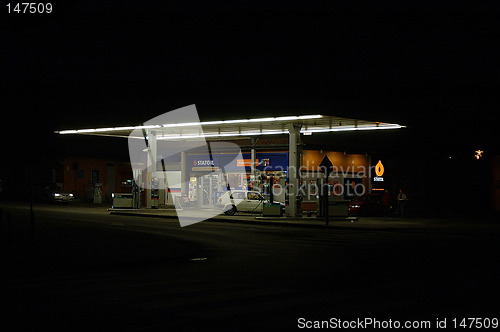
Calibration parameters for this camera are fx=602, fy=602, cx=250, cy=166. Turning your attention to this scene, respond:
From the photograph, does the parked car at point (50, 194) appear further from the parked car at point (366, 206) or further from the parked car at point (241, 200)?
the parked car at point (366, 206)

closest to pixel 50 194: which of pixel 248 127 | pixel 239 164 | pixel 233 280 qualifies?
pixel 239 164

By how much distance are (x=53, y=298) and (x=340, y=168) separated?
3652cm

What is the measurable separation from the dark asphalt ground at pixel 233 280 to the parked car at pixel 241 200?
13997 millimetres

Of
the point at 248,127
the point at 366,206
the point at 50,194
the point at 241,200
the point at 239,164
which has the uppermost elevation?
the point at 248,127

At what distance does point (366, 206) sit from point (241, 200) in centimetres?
807

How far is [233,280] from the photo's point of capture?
494 inches

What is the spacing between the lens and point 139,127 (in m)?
39.8

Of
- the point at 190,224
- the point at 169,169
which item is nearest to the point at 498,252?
the point at 190,224

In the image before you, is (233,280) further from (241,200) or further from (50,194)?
(50,194)

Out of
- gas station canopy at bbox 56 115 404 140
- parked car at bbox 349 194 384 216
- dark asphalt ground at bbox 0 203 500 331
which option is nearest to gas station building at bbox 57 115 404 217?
gas station canopy at bbox 56 115 404 140

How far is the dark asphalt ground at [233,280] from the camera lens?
8734 millimetres

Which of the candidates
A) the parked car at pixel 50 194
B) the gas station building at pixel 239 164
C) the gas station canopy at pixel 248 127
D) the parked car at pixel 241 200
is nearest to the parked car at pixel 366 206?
the gas station building at pixel 239 164

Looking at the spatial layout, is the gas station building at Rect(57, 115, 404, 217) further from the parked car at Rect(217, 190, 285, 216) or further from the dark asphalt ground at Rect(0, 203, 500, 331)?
the dark asphalt ground at Rect(0, 203, 500, 331)

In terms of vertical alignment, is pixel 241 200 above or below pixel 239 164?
below
